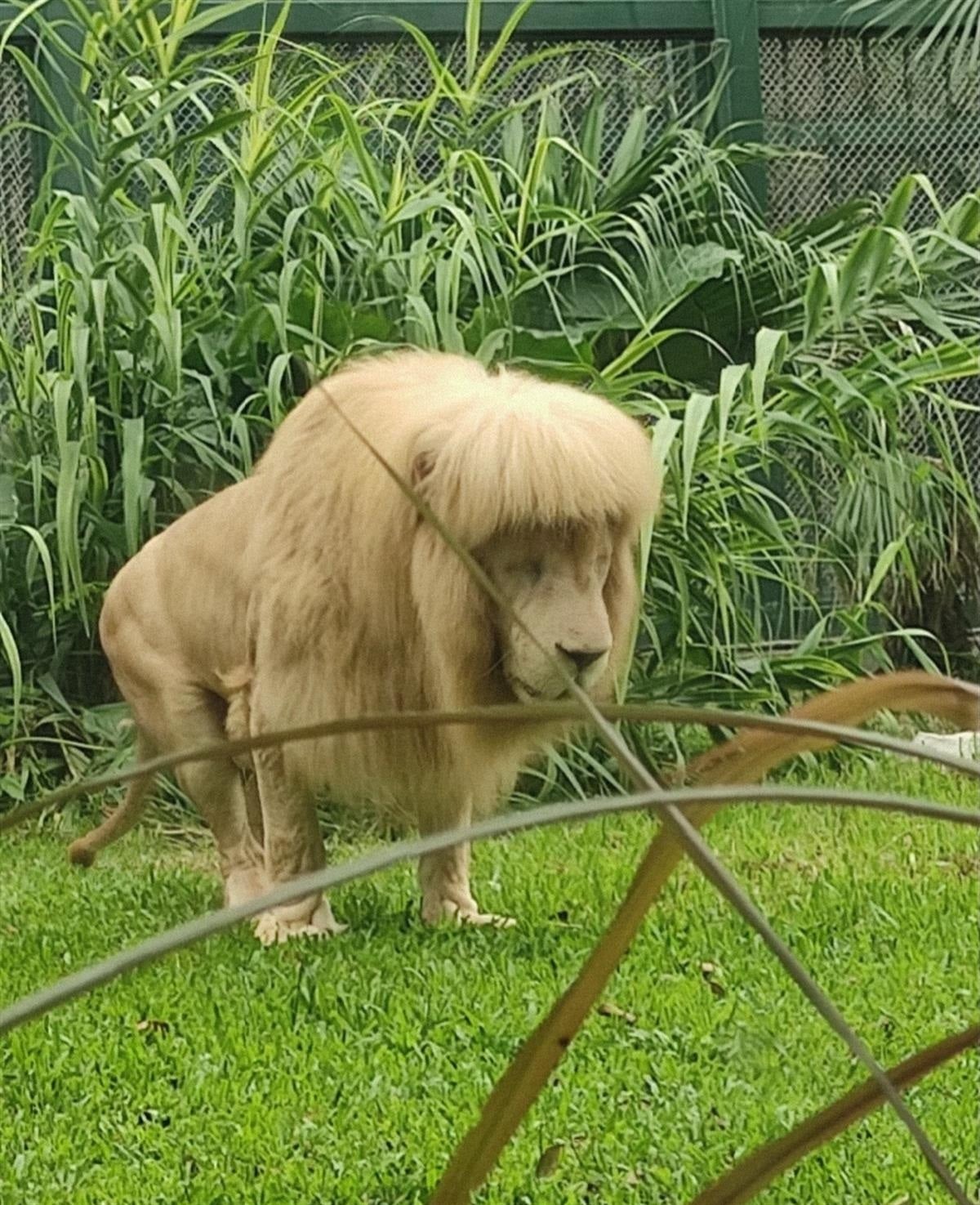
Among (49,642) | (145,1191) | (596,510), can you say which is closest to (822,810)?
(596,510)

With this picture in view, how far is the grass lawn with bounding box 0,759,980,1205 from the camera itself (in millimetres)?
1872

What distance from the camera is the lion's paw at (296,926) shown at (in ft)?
9.52

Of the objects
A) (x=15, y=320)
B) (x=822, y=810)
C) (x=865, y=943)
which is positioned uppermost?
(x=15, y=320)

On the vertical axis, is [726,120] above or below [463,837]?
below

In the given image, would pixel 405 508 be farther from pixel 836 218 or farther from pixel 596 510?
pixel 836 218

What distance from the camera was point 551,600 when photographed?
101 inches

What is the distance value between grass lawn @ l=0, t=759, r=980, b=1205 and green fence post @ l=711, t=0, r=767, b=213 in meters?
2.75

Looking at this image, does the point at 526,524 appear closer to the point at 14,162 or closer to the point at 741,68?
the point at 14,162

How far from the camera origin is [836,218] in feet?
17.0

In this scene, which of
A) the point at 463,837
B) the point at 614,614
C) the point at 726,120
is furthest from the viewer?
the point at 726,120

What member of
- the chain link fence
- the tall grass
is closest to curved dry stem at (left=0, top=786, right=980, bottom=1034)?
the tall grass

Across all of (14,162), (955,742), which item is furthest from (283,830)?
(14,162)

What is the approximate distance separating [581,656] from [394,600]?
0.43 m

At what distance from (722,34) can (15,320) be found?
2.35 metres
